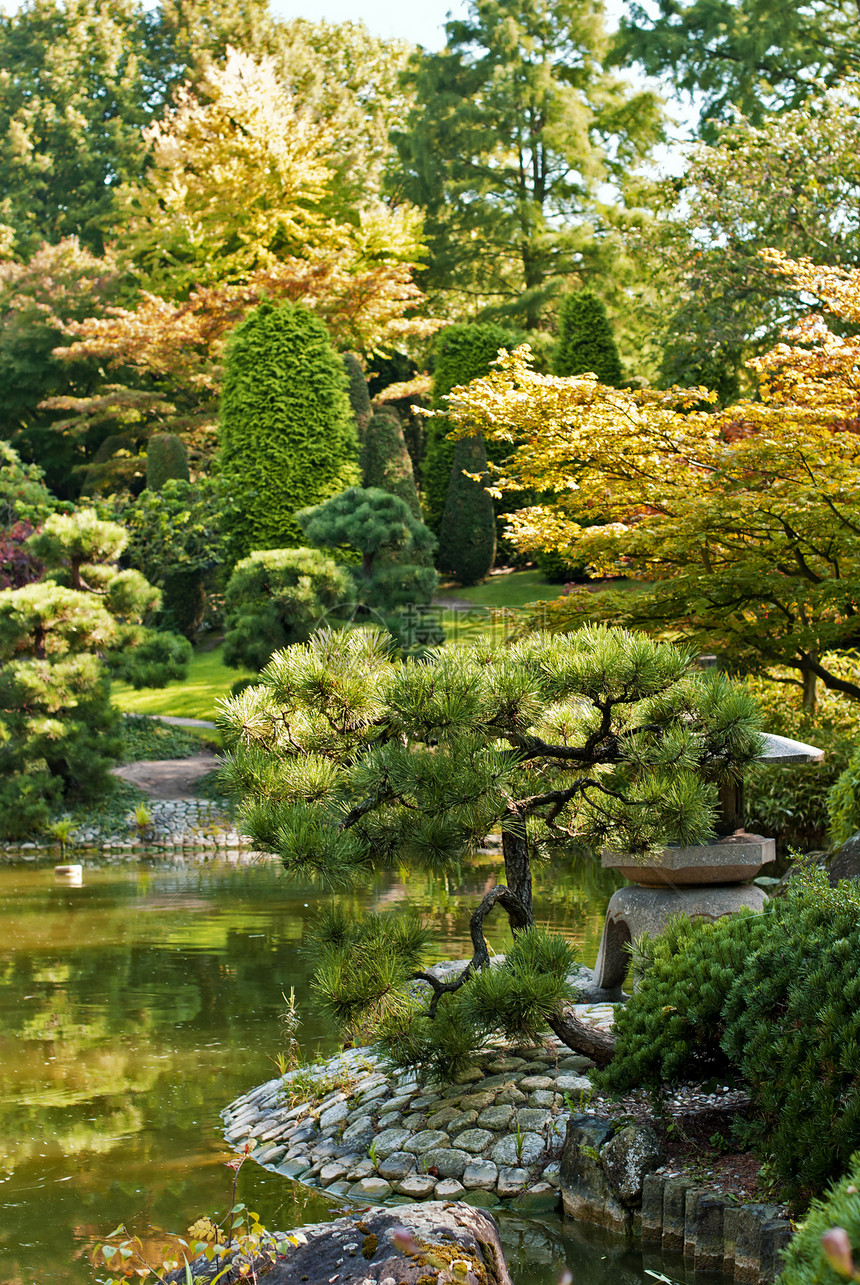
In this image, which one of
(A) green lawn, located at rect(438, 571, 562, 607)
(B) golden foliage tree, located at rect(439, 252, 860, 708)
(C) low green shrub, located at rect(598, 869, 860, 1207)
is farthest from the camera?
(A) green lawn, located at rect(438, 571, 562, 607)

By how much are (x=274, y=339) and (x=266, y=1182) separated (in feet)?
47.8

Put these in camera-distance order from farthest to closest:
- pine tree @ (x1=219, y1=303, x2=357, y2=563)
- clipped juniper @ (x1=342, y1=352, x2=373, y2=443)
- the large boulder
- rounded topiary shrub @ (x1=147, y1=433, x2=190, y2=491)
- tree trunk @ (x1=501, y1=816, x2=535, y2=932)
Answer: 1. clipped juniper @ (x1=342, y1=352, x2=373, y2=443)
2. rounded topiary shrub @ (x1=147, y1=433, x2=190, y2=491)
3. pine tree @ (x1=219, y1=303, x2=357, y2=563)
4. tree trunk @ (x1=501, y1=816, x2=535, y2=932)
5. the large boulder

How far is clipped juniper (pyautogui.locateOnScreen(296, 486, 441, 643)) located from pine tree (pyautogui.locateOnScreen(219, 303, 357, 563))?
373 cm

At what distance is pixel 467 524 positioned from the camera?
18734 mm

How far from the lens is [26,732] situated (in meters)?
10.9

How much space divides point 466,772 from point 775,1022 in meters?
1.07

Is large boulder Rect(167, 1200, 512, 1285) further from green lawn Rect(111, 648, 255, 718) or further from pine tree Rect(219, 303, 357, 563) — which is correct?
pine tree Rect(219, 303, 357, 563)

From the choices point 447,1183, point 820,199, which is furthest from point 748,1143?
point 820,199

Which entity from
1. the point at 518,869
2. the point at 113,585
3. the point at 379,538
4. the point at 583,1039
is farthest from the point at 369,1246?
the point at 379,538

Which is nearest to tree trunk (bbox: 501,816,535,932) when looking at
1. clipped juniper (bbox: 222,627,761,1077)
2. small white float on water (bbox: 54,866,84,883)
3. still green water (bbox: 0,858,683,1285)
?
clipped juniper (bbox: 222,627,761,1077)

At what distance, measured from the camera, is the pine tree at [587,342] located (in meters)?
17.9

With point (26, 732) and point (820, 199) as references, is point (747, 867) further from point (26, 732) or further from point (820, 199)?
point (820, 199)

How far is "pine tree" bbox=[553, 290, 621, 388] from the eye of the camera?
58.6 feet

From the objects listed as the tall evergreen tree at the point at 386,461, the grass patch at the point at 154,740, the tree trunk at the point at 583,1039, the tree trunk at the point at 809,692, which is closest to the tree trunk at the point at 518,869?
the tree trunk at the point at 583,1039
